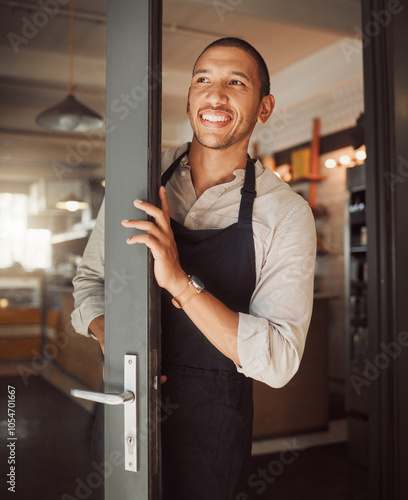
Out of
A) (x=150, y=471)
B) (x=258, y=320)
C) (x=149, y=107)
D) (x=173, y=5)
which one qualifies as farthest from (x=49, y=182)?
(x=173, y=5)

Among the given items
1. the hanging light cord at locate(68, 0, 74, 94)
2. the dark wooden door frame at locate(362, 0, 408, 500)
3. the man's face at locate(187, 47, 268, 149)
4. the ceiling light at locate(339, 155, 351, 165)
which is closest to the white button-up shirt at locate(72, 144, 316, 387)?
the man's face at locate(187, 47, 268, 149)

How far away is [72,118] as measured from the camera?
4.51ft

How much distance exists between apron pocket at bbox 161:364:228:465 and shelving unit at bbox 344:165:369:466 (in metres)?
2.29


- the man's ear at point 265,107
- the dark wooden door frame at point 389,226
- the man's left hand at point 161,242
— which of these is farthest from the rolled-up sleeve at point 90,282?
the dark wooden door frame at point 389,226

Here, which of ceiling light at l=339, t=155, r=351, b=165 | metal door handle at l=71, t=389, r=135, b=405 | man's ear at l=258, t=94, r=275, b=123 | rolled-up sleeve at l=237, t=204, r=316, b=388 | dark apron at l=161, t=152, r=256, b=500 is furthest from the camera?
ceiling light at l=339, t=155, r=351, b=165

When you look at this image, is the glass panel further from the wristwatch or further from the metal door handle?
the wristwatch

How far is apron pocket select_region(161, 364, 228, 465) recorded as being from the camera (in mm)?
1506

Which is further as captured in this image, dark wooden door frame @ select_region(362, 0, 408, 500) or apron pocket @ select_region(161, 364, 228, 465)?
dark wooden door frame @ select_region(362, 0, 408, 500)

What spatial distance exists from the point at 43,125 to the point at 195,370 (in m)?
0.81

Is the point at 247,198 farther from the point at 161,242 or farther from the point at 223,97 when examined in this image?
the point at 161,242

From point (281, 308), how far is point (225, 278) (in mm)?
203

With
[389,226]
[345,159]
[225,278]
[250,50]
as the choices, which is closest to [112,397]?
[225,278]

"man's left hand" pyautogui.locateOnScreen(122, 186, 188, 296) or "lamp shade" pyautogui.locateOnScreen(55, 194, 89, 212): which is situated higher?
"lamp shade" pyautogui.locateOnScreen(55, 194, 89, 212)

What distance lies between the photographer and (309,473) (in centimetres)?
332
